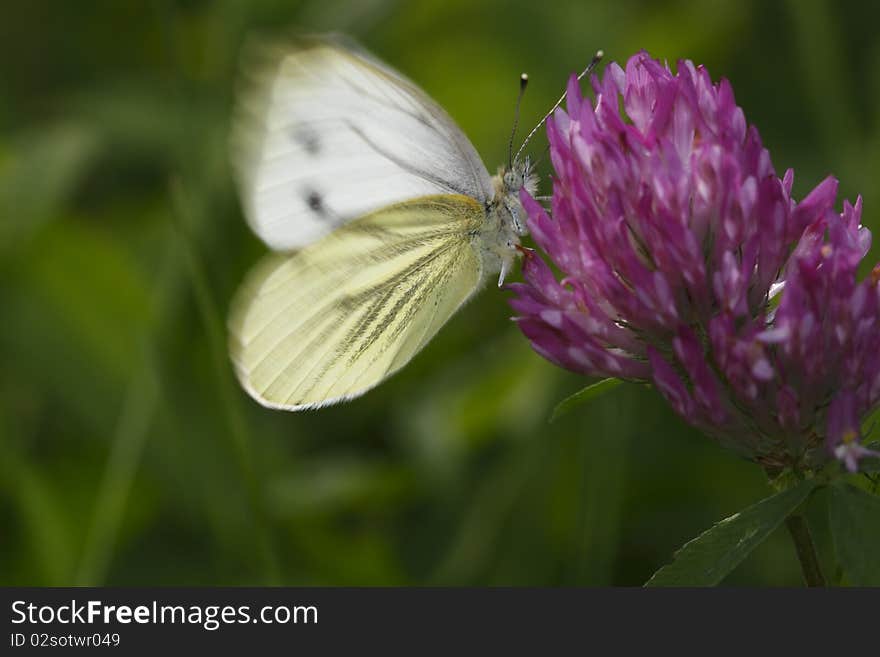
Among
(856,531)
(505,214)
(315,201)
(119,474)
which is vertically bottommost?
(856,531)

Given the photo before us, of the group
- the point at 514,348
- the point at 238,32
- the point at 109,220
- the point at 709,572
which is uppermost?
the point at 238,32

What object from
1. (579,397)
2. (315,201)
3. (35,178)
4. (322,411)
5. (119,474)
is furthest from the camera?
(322,411)

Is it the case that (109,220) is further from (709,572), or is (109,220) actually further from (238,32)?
(709,572)

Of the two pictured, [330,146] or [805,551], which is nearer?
[805,551]

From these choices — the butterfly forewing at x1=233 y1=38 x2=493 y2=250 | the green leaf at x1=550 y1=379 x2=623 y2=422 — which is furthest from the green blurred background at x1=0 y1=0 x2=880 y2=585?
the green leaf at x1=550 y1=379 x2=623 y2=422

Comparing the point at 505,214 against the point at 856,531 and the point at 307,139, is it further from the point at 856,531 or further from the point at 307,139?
the point at 856,531

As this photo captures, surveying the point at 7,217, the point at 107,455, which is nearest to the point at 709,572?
the point at 107,455

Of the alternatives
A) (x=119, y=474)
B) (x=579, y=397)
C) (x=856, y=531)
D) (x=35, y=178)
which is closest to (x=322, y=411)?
(x=119, y=474)
